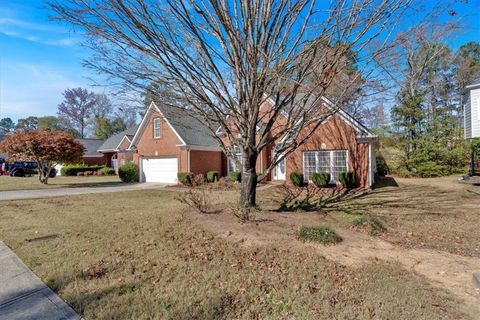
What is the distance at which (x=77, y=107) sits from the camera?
172 ft

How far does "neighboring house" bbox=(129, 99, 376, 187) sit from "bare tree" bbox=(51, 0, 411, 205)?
4.94 m

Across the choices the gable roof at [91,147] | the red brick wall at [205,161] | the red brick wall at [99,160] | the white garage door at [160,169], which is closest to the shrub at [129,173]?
the white garage door at [160,169]

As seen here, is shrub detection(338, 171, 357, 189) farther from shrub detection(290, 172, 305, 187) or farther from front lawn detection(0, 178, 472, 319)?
front lawn detection(0, 178, 472, 319)

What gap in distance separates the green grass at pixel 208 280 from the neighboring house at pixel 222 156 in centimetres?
706

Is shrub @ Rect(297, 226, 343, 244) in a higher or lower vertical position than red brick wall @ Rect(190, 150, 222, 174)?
lower

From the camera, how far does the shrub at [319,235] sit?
5680 millimetres

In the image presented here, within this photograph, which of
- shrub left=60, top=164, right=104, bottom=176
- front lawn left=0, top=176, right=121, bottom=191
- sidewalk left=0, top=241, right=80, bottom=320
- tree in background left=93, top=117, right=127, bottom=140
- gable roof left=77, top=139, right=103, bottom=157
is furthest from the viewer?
tree in background left=93, top=117, right=127, bottom=140

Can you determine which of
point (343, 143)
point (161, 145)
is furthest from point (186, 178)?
point (343, 143)

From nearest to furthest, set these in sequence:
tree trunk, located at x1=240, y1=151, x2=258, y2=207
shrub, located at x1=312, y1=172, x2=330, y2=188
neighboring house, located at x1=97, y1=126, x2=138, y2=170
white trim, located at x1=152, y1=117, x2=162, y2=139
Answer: tree trunk, located at x1=240, y1=151, x2=258, y2=207 < shrub, located at x1=312, y1=172, x2=330, y2=188 < white trim, located at x1=152, y1=117, x2=162, y2=139 < neighboring house, located at x1=97, y1=126, x2=138, y2=170

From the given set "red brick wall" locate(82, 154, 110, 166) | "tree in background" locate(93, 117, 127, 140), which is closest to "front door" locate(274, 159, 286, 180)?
"red brick wall" locate(82, 154, 110, 166)

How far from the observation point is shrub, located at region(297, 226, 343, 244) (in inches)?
224

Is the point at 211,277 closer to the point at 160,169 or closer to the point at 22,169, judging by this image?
the point at 160,169

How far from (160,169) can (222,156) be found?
4.90 metres

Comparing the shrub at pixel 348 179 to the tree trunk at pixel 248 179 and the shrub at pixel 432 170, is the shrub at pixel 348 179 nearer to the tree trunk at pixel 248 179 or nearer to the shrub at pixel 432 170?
the tree trunk at pixel 248 179
